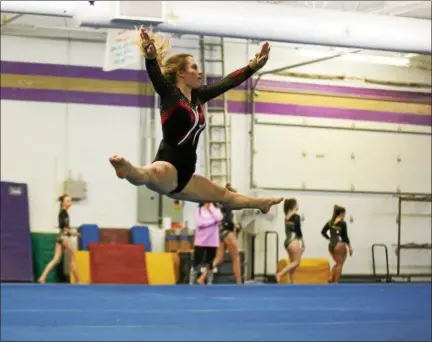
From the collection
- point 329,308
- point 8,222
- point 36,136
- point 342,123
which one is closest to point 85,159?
point 36,136

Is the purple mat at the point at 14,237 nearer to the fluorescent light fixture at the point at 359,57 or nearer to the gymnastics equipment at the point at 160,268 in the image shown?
the gymnastics equipment at the point at 160,268

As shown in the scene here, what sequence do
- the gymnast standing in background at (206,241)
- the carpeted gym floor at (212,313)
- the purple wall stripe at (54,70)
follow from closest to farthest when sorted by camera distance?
the carpeted gym floor at (212,313)
the gymnast standing in background at (206,241)
the purple wall stripe at (54,70)

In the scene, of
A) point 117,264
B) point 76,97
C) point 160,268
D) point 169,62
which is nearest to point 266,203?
point 169,62

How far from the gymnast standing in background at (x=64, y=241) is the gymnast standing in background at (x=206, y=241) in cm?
203

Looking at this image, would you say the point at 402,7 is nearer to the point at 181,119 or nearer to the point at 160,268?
the point at 160,268

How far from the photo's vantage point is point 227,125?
54.5ft

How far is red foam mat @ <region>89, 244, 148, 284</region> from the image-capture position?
1484 centimetres

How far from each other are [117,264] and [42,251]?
4.54 ft

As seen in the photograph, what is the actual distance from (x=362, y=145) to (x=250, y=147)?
2564mm

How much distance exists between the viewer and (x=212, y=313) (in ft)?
34.2

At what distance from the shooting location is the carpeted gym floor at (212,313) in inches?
349

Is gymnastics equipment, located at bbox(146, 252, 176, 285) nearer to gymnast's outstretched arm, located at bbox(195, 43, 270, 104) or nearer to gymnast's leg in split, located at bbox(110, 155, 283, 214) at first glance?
gymnast's leg in split, located at bbox(110, 155, 283, 214)

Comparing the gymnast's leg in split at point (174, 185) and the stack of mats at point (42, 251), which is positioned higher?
the gymnast's leg in split at point (174, 185)

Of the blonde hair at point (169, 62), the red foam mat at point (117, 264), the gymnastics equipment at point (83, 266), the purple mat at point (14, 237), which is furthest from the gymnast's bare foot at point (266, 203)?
the purple mat at point (14, 237)
